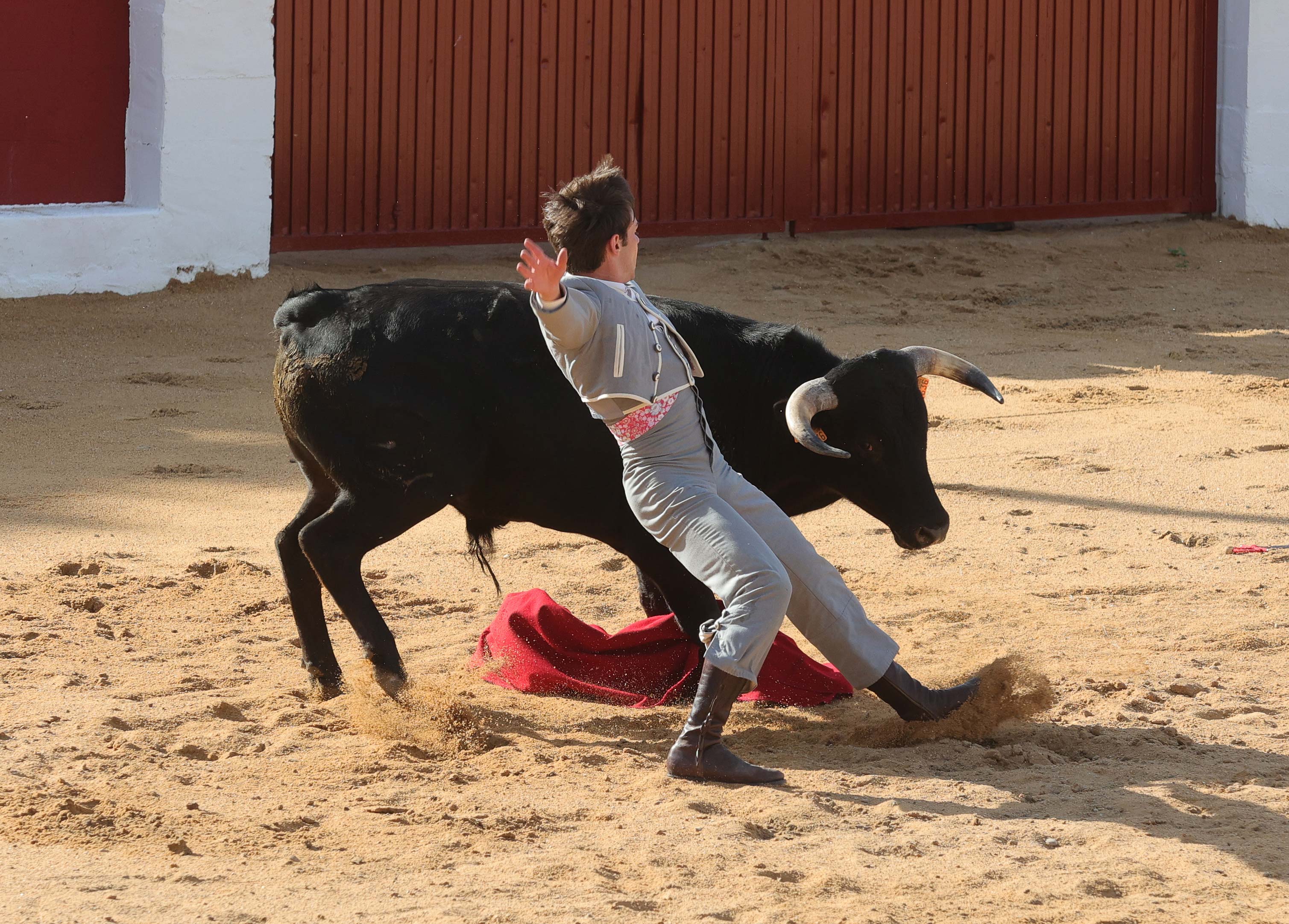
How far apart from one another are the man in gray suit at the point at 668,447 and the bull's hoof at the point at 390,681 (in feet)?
2.83

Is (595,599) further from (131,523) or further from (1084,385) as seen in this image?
(1084,385)

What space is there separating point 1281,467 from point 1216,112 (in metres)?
7.70

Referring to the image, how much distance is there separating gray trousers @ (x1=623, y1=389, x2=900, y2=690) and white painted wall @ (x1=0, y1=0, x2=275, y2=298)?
24.1 feet

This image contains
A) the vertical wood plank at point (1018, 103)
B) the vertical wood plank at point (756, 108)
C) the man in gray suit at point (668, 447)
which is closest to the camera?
the man in gray suit at point (668, 447)

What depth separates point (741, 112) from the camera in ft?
40.5

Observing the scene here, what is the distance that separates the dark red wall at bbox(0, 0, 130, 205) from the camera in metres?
10.1

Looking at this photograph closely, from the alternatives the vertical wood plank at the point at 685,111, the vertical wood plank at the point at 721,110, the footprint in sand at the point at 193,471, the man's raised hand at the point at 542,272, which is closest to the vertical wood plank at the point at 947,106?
the vertical wood plank at the point at 721,110

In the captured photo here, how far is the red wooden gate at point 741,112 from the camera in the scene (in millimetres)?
11148

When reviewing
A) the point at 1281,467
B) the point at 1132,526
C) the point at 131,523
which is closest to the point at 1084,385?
the point at 1281,467

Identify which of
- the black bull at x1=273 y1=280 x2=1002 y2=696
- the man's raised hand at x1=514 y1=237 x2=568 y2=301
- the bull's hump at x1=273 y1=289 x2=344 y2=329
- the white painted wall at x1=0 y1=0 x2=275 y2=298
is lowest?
the black bull at x1=273 y1=280 x2=1002 y2=696

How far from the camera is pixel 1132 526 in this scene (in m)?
6.28

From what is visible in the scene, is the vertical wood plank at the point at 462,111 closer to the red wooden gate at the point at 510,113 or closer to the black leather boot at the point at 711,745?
the red wooden gate at the point at 510,113

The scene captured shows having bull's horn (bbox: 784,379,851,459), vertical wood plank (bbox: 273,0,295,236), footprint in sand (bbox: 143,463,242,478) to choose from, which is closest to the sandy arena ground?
footprint in sand (bbox: 143,463,242,478)

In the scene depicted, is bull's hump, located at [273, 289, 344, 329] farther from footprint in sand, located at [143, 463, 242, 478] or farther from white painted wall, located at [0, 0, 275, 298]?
white painted wall, located at [0, 0, 275, 298]
